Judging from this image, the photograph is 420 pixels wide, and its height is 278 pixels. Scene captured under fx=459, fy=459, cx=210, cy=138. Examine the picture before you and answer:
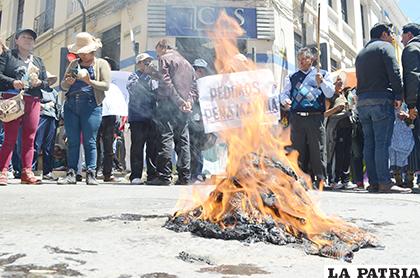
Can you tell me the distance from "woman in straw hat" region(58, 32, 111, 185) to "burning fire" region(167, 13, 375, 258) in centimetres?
289

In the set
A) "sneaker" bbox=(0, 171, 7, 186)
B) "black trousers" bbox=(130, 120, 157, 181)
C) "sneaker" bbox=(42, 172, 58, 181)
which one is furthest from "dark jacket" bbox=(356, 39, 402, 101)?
"sneaker" bbox=(42, 172, 58, 181)

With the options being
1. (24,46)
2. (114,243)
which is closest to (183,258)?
(114,243)

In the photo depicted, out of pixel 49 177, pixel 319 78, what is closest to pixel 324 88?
pixel 319 78

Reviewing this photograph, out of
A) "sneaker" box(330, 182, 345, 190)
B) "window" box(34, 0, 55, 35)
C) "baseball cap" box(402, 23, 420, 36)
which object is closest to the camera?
"baseball cap" box(402, 23, 420, 36)

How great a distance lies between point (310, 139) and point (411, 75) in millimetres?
1451

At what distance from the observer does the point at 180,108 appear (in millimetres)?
6359

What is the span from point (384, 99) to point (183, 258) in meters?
4.41

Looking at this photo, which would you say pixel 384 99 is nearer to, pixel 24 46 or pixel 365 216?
pixel 365 216

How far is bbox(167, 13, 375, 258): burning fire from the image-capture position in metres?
2.74

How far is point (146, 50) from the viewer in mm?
13438

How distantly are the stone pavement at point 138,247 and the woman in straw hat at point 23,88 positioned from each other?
1967 mm

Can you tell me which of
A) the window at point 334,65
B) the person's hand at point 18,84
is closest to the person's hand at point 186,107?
the person's hand at point 18,84

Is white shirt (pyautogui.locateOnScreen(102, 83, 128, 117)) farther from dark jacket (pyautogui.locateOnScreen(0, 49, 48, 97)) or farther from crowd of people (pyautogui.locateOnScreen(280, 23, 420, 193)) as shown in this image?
crowd of people (pyautogui.locateOnScreen(280, 23, 420, 193))

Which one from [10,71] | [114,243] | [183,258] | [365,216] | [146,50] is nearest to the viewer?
[183,258]
